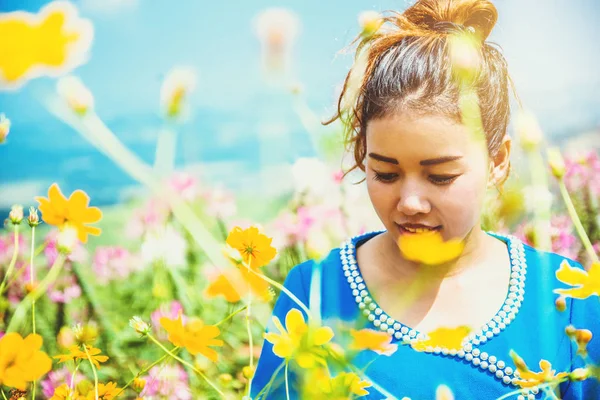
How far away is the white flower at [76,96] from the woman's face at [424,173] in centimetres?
38

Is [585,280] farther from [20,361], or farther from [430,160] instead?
[20,361]

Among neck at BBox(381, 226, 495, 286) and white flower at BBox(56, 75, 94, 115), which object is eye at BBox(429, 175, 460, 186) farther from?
white flower at BBox(56, 75, 94, 115)

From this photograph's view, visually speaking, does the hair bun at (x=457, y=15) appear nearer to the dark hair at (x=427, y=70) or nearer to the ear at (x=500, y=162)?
the dark hair at (x=427, y=70)

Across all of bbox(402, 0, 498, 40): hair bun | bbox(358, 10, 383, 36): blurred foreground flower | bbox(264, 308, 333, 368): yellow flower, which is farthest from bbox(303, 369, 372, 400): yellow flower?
bbox(402, 0, 498, 40): hair bun

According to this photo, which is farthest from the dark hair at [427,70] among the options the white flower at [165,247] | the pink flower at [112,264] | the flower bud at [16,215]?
the pink flower at [112,264]

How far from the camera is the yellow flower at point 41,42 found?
0.95 ft

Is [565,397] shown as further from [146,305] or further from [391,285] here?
[146,305]

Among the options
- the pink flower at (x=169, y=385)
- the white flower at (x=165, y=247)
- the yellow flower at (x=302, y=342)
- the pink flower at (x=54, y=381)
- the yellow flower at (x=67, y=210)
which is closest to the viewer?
the yellow flower at (x=302, y=342)

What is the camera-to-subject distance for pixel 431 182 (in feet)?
2.27

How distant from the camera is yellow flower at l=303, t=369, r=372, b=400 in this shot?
377 millimetres


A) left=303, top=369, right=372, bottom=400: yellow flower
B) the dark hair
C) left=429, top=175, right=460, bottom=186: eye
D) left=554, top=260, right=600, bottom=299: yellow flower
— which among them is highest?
the dark hair

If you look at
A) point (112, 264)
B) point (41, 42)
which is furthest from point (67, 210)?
point (112, 264)

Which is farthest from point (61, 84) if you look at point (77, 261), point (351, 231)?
point (351, 231)

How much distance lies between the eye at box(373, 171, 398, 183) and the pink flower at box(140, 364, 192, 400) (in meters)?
0.39
